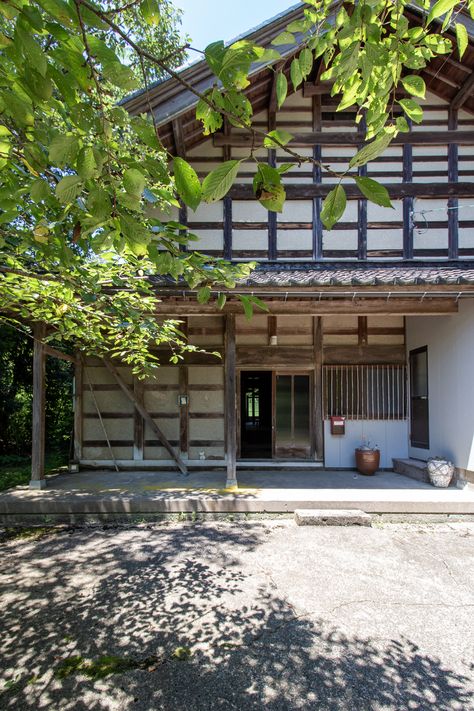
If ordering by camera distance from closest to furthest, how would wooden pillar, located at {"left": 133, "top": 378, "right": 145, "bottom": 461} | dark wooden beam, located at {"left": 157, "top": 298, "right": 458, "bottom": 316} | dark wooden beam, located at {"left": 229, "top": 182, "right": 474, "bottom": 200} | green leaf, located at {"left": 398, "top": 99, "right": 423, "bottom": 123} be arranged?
1. green leaf, located at {"left": 398, "top": 99, "right": 423, "bottom": 123}
2. dark wooden beam, located at {"left": 157, "top": 298, "right": 458, "bottom": 316}
3. dark wooden beam, located at {"left": 229, "top": 182, "right": 474, "bottom": 200}
4. wooden pillar, located at {"left": 133, "top": 378, "right": 145, "bottom": 461}

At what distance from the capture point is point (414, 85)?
154cm

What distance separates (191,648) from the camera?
2.57 metres

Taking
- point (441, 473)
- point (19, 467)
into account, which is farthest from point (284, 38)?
point (19, 467)

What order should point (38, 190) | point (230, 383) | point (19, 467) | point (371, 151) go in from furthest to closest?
point (19, 467) → point (230, 383) → point (38, 190) → point (371, 151)

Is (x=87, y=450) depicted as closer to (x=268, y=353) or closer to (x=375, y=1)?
(x=268, y=353)

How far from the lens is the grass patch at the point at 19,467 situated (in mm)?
7160

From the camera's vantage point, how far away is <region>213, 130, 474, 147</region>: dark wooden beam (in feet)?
24.2

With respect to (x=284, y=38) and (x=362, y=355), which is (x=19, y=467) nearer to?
(x=362, y=355)

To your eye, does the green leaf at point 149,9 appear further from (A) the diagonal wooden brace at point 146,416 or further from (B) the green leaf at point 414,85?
(A) the diagonal wooden brace at point 146,416

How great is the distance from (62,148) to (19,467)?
9.21 meters

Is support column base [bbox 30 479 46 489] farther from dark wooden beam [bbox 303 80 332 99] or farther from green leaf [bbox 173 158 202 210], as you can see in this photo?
dark wooden beam [bbox 303 80 332 99]

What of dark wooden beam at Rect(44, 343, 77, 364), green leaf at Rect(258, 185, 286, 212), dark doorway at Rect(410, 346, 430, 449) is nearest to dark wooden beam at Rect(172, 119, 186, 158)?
dark wooden beam at Rect(44, 343, 77, 364)

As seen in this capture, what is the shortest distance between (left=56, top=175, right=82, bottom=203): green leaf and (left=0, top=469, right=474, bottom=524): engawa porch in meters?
4.54

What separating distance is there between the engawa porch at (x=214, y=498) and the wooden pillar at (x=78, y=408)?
1.08 meters
